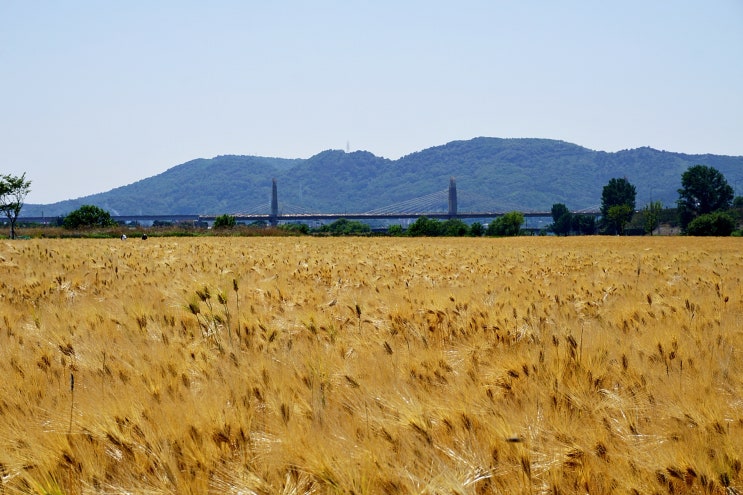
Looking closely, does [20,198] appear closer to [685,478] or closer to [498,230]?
[685,478]

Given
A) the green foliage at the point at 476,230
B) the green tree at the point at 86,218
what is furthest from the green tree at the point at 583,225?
the green tree at the point at 86,218

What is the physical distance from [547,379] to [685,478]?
52.4 inches

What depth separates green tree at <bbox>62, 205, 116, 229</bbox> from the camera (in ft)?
253

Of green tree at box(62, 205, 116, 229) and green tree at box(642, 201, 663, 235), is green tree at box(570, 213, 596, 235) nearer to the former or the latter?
green tree at box(642, 201, 663, 235)

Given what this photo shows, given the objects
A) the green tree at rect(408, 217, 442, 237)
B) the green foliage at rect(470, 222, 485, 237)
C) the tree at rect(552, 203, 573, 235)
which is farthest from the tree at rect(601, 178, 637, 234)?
the green tree at rect(408, 217, 442, 237)

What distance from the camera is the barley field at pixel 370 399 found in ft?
7.44

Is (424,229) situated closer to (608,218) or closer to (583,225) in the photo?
(608,218)

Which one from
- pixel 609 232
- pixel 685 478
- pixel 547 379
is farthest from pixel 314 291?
pixel 609 232

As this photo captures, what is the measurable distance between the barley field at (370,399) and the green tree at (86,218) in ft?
255

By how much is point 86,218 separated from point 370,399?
8661 centimetres

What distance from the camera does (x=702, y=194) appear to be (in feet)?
360

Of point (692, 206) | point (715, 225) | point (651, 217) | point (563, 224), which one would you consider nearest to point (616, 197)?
point (692, 206)

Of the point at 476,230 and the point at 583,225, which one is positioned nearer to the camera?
the point at 476,230

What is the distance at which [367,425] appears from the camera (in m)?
2.71
